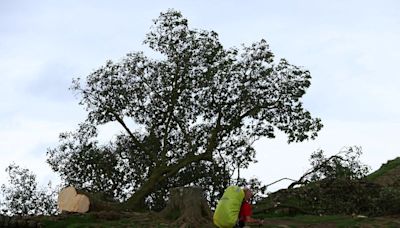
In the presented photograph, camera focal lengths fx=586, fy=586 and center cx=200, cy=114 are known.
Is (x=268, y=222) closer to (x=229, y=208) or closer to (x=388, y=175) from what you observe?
(x=229, y=208)

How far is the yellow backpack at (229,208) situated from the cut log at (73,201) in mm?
9056

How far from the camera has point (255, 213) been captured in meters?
22.2

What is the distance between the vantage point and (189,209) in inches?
683

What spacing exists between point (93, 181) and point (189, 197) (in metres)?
10.1

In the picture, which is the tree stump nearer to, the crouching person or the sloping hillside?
the crouching person

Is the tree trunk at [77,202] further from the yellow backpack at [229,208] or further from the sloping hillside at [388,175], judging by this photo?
the sloping hillside at [388,175]

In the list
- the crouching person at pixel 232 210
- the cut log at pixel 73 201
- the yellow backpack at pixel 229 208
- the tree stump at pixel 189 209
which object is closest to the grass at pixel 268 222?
the tree stump at pixel 189 209

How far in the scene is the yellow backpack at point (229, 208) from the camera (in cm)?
1141

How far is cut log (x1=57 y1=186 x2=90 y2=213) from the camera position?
19.6 metres

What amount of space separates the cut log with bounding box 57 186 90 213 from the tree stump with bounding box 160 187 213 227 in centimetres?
294

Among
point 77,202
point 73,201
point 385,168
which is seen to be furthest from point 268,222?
point 385,168

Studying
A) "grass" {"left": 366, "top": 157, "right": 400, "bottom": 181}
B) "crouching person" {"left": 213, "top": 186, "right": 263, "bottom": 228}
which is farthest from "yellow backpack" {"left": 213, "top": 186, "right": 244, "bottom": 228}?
"grass" {"left": 366, "top": 157, "right": 400, "bottom": 181}

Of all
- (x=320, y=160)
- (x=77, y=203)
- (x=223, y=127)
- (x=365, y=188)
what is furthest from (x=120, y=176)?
(x=365, y=188)

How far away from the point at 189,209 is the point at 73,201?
4575 millimetres
